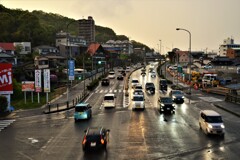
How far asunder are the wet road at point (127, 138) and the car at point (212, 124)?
0.50 m

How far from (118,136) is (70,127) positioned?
6.17 m

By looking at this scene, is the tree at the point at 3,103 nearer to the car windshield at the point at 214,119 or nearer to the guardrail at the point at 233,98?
the car windshield at the point at 214,119

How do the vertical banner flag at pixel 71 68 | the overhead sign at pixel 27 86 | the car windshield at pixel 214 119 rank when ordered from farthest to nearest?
the vertical banner flag at pixel 71 68 < the overhead sign at pixel 27 86 < the car windshield at pixel 214 119

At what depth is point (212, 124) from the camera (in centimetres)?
2289

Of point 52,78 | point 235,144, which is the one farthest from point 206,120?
point 52,78

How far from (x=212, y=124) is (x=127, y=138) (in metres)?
6.52

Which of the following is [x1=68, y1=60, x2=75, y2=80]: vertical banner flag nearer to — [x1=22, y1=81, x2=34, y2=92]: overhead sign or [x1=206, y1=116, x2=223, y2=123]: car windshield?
[x1=22, y1=81, x2=34, y2=92]: overhead sign

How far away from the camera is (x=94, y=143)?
61.3 feet

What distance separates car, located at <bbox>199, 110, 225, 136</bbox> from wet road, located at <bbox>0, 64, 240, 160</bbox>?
0.50m

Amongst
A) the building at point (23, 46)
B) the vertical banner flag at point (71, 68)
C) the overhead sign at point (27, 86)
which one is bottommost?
the overhead sign at point (27, 86)

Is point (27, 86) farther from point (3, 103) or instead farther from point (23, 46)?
point (23, 46)

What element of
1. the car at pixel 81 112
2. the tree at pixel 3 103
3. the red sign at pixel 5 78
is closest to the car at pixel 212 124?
the car at pixel 81 112

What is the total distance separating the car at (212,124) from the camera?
22656 mm

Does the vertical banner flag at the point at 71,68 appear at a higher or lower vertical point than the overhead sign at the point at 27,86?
higher
